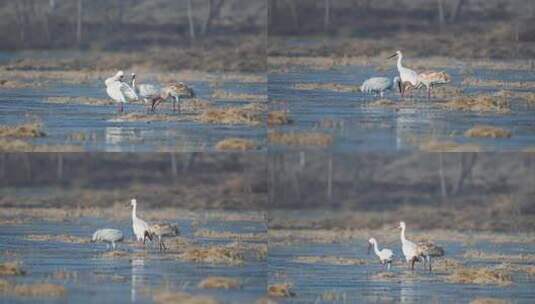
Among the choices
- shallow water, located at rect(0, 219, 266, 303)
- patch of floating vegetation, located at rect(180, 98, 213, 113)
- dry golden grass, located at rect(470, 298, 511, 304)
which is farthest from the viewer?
patch of floating vegetation, located at rect(180, 98, 213, 113)

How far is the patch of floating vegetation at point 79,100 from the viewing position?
12.5 metres

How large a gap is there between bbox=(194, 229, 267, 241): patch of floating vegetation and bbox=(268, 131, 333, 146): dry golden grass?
861mm

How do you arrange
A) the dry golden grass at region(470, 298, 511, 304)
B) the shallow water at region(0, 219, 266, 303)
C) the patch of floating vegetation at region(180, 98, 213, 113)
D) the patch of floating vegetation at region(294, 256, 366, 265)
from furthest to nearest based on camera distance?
1. the patch of floating vegetation at region(180, 98, 213, 113)
2. the patch of floating vegetation at region(294, 256, 366, 265)
3. the shallow water at region(0, 219, 266, 303)
4. the dry golden grass at region(470, 298, 511, 304)

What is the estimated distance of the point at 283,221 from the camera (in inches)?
489

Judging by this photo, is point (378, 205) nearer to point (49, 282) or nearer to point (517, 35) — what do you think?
point (517, 35)

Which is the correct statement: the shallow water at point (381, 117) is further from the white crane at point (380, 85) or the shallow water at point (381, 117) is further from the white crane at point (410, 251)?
the white crane at point (410, 251)

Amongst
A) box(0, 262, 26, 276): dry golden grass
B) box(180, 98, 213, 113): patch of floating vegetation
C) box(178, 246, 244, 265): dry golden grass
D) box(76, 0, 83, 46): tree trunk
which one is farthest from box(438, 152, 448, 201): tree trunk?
box(0, 262, 26, 276): dry golden grass

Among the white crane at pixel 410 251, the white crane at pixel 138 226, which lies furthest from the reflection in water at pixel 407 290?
the white crane at pixel 138 226

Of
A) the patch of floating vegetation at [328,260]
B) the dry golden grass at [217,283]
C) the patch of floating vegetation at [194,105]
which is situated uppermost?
the patch of floating vegetation at [194,105]

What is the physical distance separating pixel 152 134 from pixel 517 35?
3415 mm

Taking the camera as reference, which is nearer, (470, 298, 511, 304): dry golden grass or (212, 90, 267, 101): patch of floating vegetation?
(470, 298, 511, 304): dry golden grass

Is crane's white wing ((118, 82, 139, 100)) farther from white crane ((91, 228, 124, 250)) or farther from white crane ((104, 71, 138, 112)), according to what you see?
white crane ((91, 228, 124, 250))

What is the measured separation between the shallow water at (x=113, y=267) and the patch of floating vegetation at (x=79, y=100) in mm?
1072

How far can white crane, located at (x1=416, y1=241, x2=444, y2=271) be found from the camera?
12.4 m
